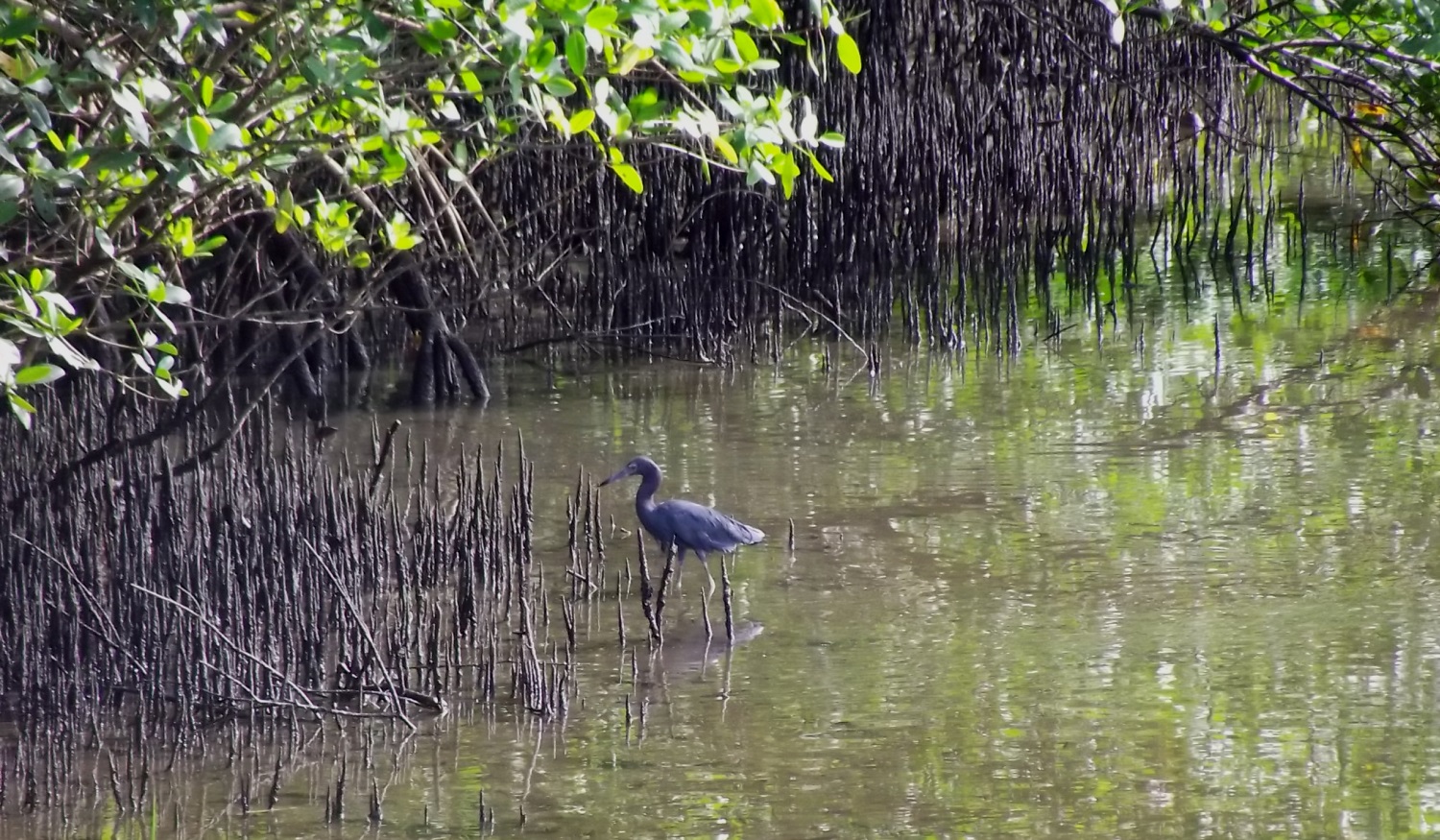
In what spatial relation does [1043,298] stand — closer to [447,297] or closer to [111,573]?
[447,297]

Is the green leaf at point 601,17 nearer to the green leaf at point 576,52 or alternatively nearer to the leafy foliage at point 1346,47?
the green leaf at point 576,52

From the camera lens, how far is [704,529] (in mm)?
5273

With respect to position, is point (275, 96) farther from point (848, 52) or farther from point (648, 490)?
point (648, 490)

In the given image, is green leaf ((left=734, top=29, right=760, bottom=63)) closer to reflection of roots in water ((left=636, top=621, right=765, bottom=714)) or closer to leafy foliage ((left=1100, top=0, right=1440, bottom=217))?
reflection of roots in water ((left=636, top=621, right=765, bottom=714))

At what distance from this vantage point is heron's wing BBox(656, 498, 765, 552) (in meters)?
5.27

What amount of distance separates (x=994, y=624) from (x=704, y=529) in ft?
3.06

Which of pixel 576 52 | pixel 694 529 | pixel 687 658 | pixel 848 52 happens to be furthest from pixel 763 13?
pixel 694 529

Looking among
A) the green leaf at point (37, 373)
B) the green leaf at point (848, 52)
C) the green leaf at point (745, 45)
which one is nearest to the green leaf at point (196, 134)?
the green leaf at point (37, 373)

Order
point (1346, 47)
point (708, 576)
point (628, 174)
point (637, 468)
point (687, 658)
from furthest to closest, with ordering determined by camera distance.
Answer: point (1346, 47) < point (637, 468) < point (708, 576) < point (687, 658) < point (628, 174)

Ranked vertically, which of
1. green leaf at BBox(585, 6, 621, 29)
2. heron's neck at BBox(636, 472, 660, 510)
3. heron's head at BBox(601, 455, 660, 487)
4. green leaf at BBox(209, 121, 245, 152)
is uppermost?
green leaf at BBox(585, 6, 621, 29)

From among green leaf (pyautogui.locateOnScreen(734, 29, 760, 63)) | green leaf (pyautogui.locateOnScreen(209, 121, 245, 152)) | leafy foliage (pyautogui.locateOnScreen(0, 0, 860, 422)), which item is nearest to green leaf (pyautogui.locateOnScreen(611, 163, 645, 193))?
leafy foliage (pyautogui.locateOnScreen(0, 0, 860, 422))

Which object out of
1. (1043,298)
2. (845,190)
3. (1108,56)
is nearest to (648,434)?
(845,190)

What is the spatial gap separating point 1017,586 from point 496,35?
2386 millimetres

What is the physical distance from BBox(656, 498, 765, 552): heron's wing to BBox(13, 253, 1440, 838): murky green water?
0.41 ft
